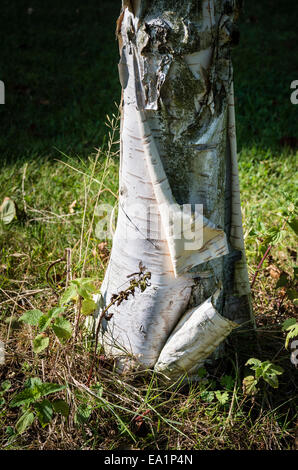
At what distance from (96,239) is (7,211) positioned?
596mm

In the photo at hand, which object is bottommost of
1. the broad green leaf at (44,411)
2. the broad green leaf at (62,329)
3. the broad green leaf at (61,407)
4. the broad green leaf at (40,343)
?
the broad green leaf at (61,407)

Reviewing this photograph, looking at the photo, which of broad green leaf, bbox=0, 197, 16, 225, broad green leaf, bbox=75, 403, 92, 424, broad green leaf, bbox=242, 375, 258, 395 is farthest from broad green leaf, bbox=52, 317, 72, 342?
broad green leaf, bbox=0, 197, 16, 225

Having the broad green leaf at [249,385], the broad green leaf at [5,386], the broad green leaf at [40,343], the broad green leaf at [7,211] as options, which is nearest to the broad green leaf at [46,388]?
the broad green leaf at [40,343]

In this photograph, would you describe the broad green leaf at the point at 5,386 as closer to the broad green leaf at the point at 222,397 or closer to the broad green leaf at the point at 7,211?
the broad green leaf at the point at 222,397

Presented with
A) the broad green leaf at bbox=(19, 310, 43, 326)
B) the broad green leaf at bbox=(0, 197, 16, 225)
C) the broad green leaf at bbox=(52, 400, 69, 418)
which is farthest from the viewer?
the broad green leaf at bbox=(0, 197, 16, 225)

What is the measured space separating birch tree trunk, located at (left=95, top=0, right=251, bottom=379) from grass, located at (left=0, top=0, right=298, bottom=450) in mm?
159

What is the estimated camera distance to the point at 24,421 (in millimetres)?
1450

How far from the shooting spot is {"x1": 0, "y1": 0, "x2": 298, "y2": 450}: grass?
1596 mm

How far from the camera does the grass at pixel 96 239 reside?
1596 mm

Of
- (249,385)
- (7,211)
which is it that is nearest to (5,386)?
(249,385)

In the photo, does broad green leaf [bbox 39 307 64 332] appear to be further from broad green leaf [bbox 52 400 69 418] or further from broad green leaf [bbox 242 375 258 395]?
broad green leaf [bbox 242 375 258 395]

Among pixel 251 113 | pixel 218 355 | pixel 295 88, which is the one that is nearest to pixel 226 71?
pixel 218 355

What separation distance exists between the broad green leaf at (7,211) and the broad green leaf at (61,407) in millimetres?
1378
